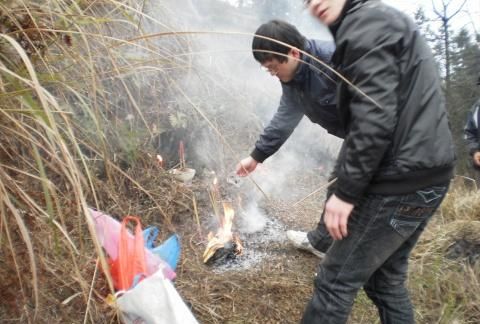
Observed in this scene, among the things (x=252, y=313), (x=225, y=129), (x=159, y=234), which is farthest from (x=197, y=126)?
(x=252, y=313)

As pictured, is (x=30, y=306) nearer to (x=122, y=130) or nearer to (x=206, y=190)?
(x=122, y=130)

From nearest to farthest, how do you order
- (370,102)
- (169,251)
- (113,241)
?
(370,102) < (113,241) < (169,251)

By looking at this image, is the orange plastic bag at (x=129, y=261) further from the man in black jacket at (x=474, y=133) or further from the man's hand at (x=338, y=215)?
the man in black jacket at (x=474, y=133)

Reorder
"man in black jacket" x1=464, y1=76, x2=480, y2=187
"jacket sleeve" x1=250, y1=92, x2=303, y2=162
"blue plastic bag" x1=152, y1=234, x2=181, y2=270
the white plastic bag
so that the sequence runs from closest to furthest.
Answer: the white plastic bag → "blue plastic bag" x1=152, y1=234, x2=181, y2=270 → "jacket sleeve" x1=250, y1=92, x2=303, y2=162 → "man in black jacket" x1=464, y1=76, x2=480, y2=187

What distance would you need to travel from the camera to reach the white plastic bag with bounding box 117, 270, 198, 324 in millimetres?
1575

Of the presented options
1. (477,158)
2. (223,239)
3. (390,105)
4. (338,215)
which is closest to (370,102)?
(390,105)

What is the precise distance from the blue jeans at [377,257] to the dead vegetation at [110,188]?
61 centimetres

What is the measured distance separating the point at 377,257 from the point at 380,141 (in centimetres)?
60

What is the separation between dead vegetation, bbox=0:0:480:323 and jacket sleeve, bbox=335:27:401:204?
0.58m

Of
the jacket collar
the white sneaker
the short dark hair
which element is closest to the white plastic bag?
the short dark hair

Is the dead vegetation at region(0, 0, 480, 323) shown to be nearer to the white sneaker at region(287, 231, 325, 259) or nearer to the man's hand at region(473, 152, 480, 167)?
the white sneaker at region(287, 231, 325, 259)

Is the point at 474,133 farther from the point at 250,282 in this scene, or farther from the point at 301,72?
the point at 250,282

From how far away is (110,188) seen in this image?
1841mm

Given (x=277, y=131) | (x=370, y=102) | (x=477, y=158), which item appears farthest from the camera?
(x=477, y=158)
